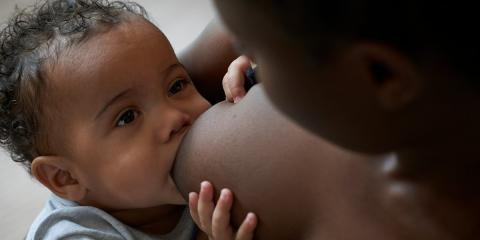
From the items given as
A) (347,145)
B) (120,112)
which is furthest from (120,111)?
(347,145)

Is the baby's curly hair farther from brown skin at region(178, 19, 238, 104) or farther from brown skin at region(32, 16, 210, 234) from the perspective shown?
brown skin at region(178, 19, 238, 104)

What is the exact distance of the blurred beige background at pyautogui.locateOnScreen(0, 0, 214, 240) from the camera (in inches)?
47.1

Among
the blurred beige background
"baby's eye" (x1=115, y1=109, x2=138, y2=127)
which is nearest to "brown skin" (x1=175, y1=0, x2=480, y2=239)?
"baby's eye" (x1=115, y1=109, x2=138, y2=127)

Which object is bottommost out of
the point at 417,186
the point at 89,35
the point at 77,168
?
the point at 77,168

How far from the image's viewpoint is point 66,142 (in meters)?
0.72

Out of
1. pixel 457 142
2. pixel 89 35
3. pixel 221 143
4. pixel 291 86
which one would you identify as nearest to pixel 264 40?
pixel 291 86

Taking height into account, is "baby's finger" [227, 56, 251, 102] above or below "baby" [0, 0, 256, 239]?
above

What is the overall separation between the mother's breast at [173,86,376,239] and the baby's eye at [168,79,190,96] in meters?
0.15

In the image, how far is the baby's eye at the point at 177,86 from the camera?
0.74 meters

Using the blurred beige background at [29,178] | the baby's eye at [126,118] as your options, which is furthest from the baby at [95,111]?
the blurred beige background at [29,178]

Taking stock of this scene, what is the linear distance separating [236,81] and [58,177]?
0.32m

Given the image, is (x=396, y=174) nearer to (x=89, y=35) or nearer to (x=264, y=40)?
(x=264, y=40)

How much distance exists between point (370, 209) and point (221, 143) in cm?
18

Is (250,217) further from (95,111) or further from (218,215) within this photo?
(95,111)
